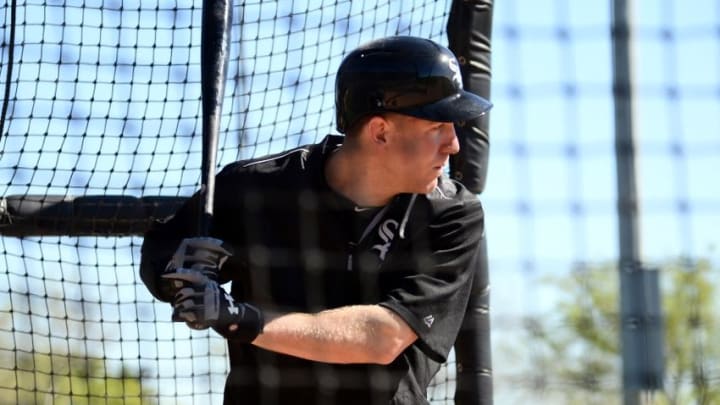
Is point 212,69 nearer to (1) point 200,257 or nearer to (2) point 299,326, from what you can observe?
(1) point 200,257

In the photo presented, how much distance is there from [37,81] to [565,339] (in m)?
7.23

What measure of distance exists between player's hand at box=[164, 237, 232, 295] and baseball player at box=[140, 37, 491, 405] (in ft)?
0.49

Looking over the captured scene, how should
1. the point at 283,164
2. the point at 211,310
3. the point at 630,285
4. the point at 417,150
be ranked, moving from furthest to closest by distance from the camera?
1. the point at 630,285
2. the point at 283,164
3. the point at 417,150
4. the point at 211,310

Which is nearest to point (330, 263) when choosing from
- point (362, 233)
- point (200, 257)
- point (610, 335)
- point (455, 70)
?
point (362, 233)

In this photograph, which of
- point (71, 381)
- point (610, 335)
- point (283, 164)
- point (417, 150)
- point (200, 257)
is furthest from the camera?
point (610, 335)

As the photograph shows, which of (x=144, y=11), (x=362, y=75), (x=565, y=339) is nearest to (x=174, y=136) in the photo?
(x=144, y=11)

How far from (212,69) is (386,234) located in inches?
26.2

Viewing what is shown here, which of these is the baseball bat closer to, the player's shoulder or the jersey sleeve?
the player's shoulder

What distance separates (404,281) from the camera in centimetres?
387

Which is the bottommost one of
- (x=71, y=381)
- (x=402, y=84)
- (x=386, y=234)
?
(x=71, y=381)

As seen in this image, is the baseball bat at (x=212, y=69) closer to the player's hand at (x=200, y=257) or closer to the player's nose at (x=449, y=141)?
the player's hand at (x=200, y=257)

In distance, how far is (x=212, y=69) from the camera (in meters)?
4.18

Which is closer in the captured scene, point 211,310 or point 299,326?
point 211,310

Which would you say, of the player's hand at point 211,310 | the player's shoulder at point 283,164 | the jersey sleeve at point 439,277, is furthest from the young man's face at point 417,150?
the player's hand at point 211,310
